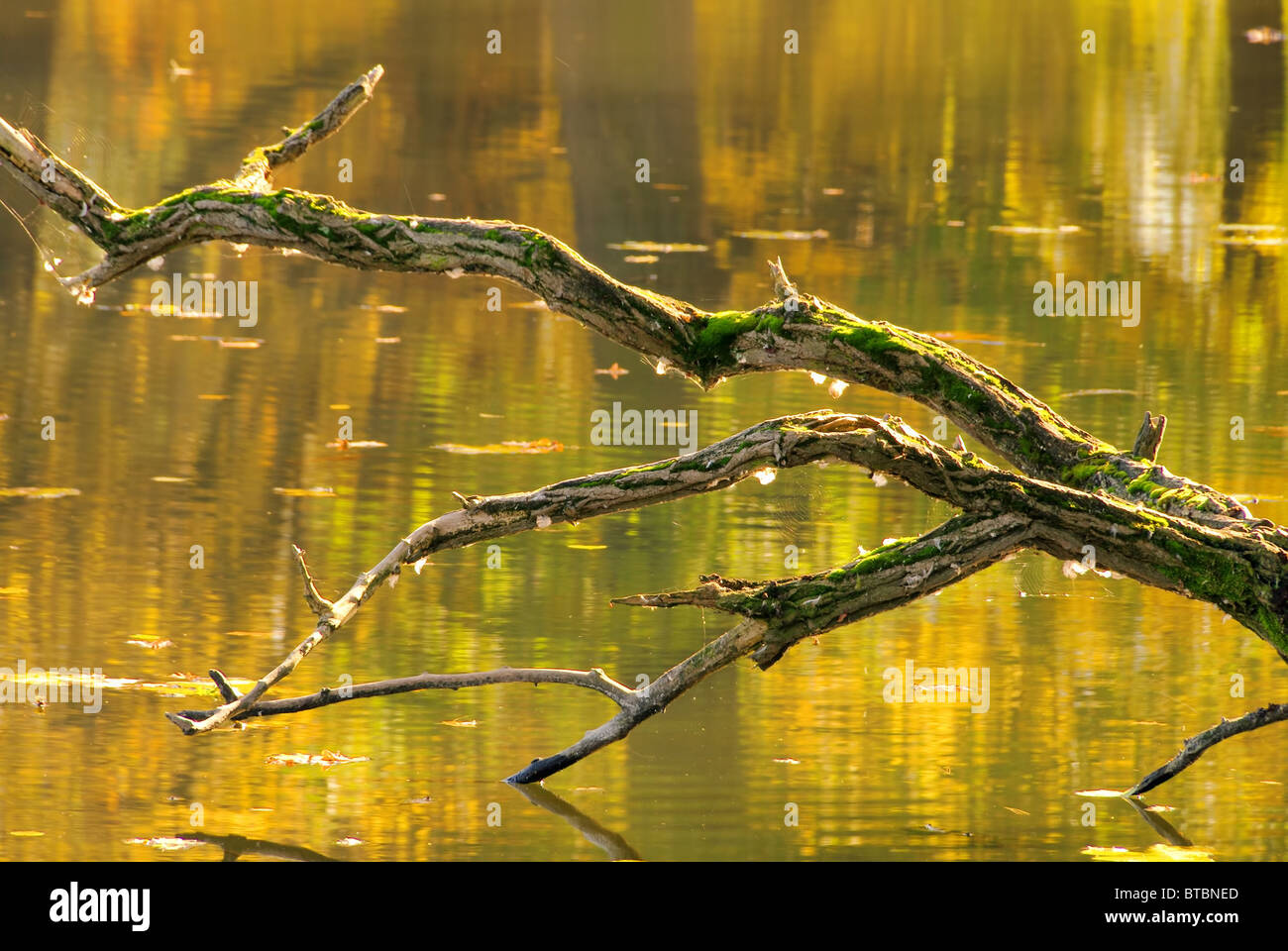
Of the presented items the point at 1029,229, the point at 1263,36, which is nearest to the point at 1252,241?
the point at 1029,229

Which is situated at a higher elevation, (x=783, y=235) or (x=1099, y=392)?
(x=783, y=235)

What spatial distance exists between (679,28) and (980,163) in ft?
28.4

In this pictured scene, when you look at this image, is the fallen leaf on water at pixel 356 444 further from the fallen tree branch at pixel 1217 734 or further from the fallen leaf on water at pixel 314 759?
the fallen tree branch at pixel 1217 734

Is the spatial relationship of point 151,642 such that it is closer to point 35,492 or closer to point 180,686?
point 180,686

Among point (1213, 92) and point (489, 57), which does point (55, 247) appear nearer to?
point (489, 57)

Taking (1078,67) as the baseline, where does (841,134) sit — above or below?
below

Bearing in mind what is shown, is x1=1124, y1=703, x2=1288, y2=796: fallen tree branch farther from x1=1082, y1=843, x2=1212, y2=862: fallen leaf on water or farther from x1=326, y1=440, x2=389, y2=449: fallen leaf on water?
x1=326, y1=440, x2=389, y2=449: fallen leaf on water

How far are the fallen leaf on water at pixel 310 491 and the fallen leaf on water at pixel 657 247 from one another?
21.5 feet

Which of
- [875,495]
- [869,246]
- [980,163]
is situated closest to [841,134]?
[980,163]

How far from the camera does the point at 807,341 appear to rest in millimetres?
6418

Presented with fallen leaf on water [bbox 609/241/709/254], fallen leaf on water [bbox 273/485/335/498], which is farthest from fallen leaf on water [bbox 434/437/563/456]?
fallen leaf on water [bbox 609/241/709/254]

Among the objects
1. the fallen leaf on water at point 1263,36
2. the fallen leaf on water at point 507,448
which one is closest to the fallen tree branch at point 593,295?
the fallen leaf on water at point 507,448

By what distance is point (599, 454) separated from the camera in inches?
416

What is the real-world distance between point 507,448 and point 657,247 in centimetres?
583
